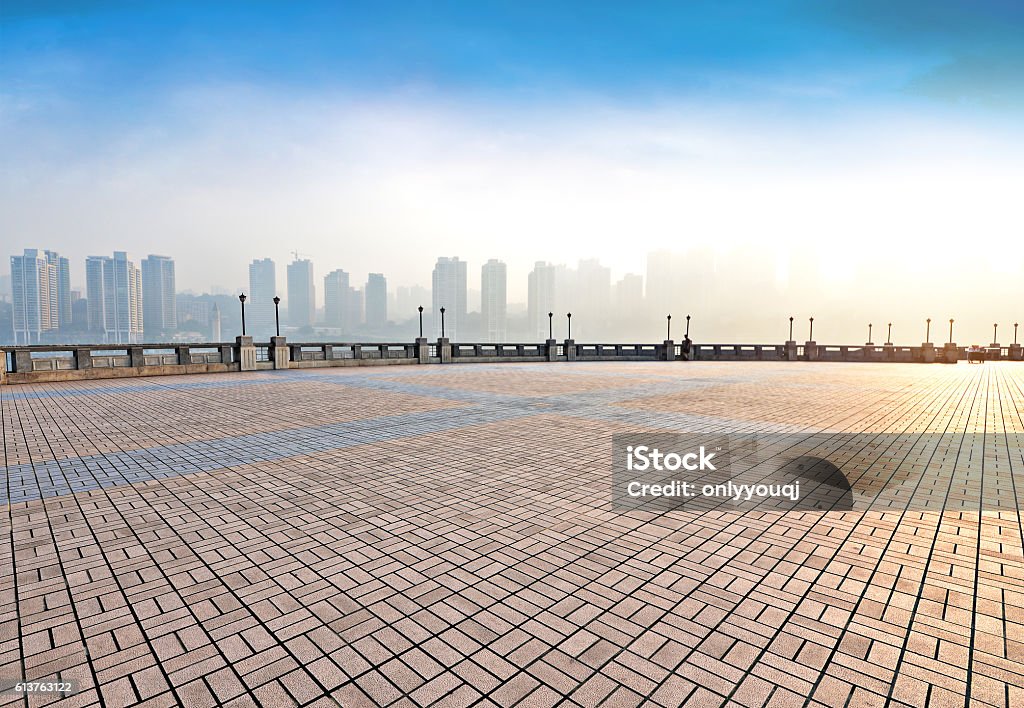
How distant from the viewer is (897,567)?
4180 mm

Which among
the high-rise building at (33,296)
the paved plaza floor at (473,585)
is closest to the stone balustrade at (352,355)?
the paved plaza floor at (473,585)

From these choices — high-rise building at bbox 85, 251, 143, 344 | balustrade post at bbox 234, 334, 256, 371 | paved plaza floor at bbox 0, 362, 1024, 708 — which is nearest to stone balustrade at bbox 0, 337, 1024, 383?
balustrade post at bbox 234, 334, 256, 371

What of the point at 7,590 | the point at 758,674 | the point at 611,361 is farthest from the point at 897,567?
the point at 611,361

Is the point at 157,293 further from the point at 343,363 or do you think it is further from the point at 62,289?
the point at 343,363

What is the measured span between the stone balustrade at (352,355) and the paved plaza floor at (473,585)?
1519 cm

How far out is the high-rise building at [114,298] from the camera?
138500 millimetres

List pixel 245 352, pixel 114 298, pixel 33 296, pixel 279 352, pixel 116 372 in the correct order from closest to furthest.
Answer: pixel 116 372 → pixel 245 352 → pixel 279 352 → pixel 33 296 → pixel 114 298

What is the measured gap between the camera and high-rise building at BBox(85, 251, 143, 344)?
454 feet

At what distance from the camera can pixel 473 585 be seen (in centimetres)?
388

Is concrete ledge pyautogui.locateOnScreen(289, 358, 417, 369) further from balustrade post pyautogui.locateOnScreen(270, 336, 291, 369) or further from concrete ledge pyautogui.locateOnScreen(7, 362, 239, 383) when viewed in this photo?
concrete ledge pyautogui.locateOnScreen(7, 362, 239, 383)

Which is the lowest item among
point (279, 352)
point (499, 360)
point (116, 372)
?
point (499, 360)

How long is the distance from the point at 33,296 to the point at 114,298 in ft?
54.7

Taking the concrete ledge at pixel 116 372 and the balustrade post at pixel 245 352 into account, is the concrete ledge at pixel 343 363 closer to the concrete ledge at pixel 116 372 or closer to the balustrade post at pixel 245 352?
the balustrade post at pixel 245 352

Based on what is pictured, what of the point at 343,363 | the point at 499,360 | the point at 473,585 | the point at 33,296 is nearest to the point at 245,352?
the point at 343,363
